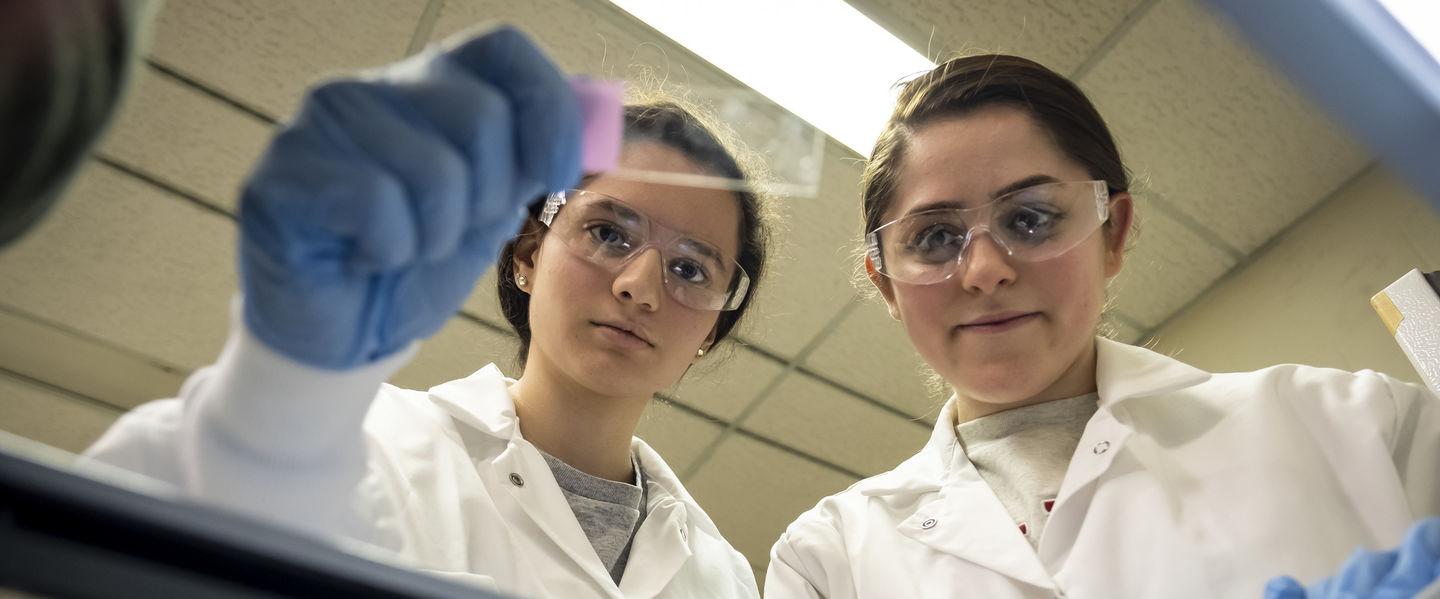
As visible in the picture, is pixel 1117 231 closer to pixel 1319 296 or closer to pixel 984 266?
pixel 984 266

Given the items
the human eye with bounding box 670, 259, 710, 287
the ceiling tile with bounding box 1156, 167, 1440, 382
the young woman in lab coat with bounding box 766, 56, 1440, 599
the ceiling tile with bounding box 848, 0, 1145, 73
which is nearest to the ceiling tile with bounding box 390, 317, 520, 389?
the human eye with bounding box 670, 259, 710, 287

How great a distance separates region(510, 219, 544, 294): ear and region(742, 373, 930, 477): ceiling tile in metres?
1.56

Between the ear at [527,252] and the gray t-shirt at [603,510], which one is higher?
the ear at [527,252]

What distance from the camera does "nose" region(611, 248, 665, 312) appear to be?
1186 millimetres

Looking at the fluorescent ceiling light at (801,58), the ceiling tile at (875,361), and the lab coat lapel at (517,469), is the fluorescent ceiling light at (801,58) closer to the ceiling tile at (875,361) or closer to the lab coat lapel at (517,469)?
the lab coat lapel at (517,469)

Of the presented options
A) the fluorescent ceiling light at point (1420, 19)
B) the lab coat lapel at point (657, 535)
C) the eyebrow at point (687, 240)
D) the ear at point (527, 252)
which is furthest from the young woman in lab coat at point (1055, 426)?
the fluorescent ceiling light at point (1420, 19)

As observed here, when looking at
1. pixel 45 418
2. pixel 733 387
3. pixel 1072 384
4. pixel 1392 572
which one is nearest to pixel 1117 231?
pixel 1072 384

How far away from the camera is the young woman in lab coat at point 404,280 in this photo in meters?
0.52

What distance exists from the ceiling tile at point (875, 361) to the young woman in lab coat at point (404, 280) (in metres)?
1.62

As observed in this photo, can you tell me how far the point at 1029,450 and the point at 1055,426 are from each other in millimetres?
55

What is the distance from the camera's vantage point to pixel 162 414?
1.93 feet

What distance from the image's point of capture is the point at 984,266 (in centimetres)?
118

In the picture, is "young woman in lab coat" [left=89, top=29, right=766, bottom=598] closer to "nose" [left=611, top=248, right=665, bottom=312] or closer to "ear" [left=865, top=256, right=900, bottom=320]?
"nose" [left=611, top=248, right=665, bottom=312]

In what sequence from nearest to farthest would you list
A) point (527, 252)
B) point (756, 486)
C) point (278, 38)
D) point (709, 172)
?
1. point (709, 172)
2. point (527, 252)
3. point (278, 38)
4. point (756, 486)
